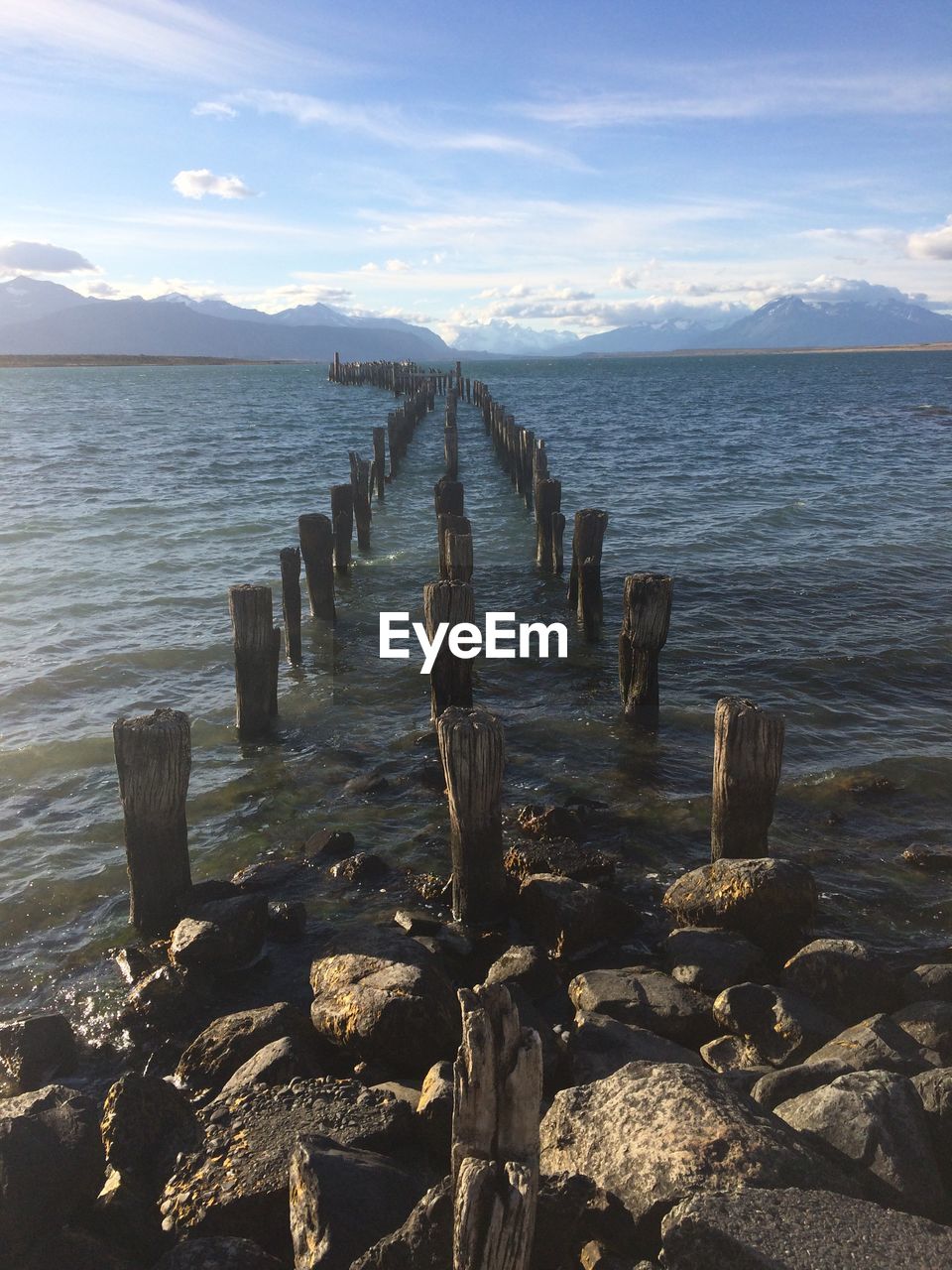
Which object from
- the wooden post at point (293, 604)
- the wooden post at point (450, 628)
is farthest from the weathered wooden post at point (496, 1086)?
the wooden post at point (293, 604)

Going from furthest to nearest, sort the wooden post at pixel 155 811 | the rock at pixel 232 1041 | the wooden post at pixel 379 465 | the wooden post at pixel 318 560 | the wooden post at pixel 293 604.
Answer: the wooden post at pixel 379 465
the wooden post at pixel 318 560
the wooden post at pixel 293 604
the wooden post at pixel 155 811
the rock at pixel 232 1041

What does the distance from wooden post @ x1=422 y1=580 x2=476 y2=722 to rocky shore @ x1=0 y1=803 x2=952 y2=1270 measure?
2.96m

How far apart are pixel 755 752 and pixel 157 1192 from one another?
4756 millimetres

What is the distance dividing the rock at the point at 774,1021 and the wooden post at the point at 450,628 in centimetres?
467

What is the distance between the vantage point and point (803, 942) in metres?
6.57

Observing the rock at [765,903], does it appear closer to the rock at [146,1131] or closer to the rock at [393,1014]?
the rock at [393,1014]

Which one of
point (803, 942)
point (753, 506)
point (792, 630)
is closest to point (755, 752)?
point (803, 942)

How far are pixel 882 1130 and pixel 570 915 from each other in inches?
110

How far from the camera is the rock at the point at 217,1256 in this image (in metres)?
3.82

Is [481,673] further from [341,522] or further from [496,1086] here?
[496,1086]

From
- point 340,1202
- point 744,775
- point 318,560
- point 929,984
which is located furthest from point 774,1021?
point 318,560

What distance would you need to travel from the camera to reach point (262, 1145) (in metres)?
4.50

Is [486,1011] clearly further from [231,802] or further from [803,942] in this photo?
[231,802]

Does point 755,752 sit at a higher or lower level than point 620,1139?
higher
